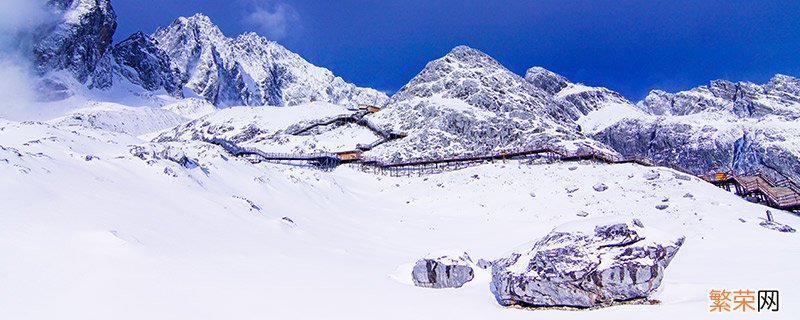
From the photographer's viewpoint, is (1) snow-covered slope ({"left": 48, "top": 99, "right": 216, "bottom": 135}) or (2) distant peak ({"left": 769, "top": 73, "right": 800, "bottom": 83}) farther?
(2) distant peak ({"left": 769, "top": 73, "right": 800, "bottom": 83})

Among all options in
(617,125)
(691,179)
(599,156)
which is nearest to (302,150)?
(599,156)

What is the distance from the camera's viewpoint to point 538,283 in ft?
34.7

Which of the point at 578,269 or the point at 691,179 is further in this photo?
the point at 691,179

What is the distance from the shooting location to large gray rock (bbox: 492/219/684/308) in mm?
10250

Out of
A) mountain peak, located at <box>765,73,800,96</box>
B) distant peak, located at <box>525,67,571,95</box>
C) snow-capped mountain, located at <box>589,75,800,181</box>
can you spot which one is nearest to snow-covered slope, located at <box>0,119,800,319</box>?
snow-capped mountain, located at <box>589,75,800,181</box>

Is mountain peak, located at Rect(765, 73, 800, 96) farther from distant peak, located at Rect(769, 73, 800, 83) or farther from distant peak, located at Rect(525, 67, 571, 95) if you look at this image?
distant peak, located at Rect(525, 67, 571, 95)

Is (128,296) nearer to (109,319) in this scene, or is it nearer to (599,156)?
(109,319)

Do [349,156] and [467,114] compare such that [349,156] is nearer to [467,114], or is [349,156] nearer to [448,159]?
[448,159]

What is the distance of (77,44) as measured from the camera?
140 m

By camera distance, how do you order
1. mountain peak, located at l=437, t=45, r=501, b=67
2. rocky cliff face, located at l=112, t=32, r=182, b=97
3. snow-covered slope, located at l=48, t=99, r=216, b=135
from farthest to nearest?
rocky cliff face, located at l=112, t=32, r=182, b=97 < snow-covered slope, located at l=48, t=99, r=216, b=135 < mountain peak, located at l=437, t=45, r=501, b=67

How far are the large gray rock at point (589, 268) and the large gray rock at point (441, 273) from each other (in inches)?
74.1

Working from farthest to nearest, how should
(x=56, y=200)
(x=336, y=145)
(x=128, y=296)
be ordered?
(x=336, y=145) < (x=56, y=200) < (x=128, y=296)

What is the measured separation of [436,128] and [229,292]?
228 feet

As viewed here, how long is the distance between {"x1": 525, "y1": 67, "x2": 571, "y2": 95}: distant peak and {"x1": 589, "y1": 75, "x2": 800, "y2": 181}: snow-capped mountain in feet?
88.3
